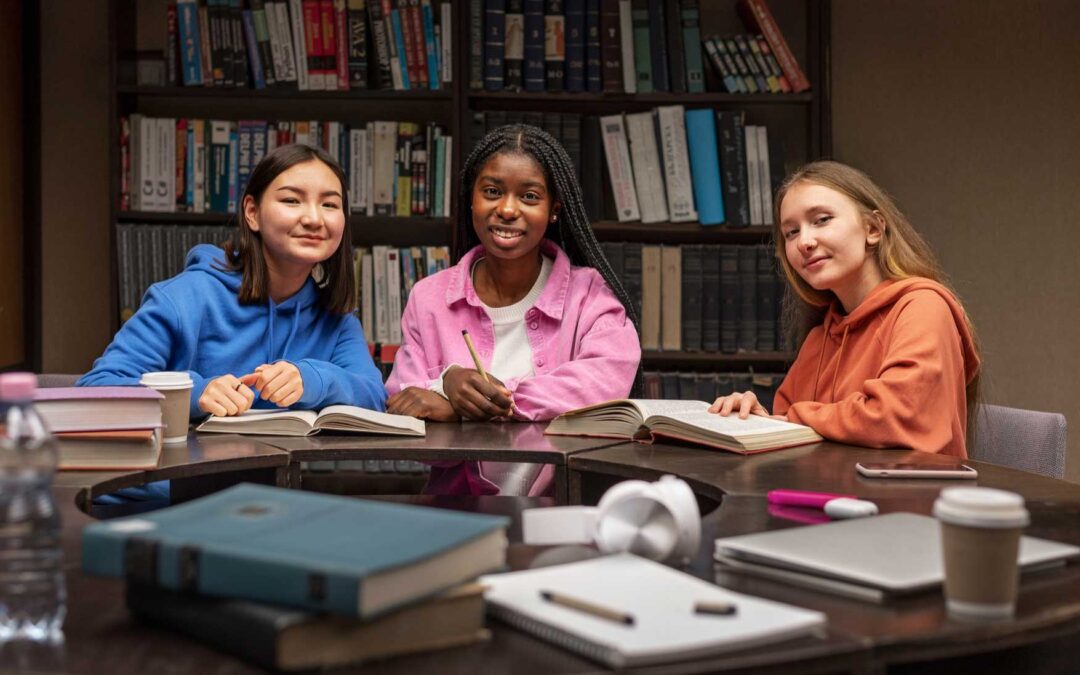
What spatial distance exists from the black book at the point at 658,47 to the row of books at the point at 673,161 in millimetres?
81

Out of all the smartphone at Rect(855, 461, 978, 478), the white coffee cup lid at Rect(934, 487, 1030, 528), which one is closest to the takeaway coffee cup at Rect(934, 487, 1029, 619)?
the white coffee cup lid at Rect(934, 487, 1030, 528)

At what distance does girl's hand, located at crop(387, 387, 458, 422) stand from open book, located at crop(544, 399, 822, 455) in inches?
8.7

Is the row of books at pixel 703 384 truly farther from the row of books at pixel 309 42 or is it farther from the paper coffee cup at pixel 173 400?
the paper coffee cup at pixel 173 400

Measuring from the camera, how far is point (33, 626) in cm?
102

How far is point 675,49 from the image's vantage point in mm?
3830

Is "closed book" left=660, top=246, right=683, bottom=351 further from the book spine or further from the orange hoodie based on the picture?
the orange hoodie

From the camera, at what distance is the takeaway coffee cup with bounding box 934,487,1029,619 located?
3.35 ft

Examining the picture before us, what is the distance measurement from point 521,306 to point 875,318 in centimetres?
76

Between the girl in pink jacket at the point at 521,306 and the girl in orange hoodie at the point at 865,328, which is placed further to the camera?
the girl in pink jacket at the point at 521,306

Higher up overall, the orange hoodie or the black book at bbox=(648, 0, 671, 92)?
the black book at bbox=(648, 0, 671, 92)

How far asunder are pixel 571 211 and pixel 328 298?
1.81ft

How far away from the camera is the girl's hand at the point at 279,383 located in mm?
2256

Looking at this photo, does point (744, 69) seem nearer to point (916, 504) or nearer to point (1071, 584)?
point (916, 504)

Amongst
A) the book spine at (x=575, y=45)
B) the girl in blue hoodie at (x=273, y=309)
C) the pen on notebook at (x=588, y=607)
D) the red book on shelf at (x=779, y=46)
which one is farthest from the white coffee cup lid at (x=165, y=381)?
the red book on shelf at (x=779, y=46)
